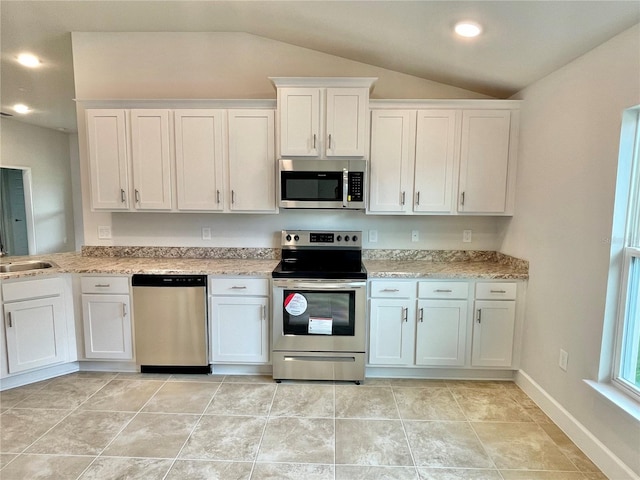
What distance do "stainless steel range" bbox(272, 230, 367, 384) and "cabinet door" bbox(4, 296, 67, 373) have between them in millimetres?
1779

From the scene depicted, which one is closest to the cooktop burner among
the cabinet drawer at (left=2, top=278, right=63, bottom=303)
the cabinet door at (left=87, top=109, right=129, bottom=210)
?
the cabinet door at (left=87, top=109, right=129, bottom=210)

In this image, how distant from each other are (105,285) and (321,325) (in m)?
1.81

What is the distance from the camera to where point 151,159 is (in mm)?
2863

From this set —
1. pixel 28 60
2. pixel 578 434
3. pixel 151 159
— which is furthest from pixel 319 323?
pixel 28 60

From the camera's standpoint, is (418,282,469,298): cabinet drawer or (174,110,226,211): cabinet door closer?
(418,282,469,298): cabinet drawer

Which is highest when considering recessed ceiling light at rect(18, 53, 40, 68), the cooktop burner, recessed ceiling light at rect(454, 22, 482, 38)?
recessed ceiling light at rect(18, 53, 40, 68)

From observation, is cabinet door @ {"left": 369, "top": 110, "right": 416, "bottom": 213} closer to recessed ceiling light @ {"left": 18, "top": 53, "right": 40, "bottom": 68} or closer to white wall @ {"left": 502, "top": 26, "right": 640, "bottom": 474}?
white wall @ {"left": 502, "top": 26, "right": 640, "bottom": 474}

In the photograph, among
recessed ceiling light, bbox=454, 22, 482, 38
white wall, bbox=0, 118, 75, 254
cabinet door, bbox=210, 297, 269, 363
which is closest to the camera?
recessed ceiling light, bbox=454, 22, 482, 38

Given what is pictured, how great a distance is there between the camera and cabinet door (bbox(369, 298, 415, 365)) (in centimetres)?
267

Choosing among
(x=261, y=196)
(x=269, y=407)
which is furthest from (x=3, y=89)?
(x=269, y=407)

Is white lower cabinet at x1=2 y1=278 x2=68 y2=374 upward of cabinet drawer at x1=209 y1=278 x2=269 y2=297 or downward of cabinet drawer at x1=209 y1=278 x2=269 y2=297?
downward

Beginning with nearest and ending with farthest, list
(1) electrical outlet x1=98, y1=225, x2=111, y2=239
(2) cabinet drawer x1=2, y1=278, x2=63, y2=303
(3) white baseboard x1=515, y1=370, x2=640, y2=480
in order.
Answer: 1. (3) white baseboard x1=515, y1=370, x2=640, y2=480
2. (2) cabinet drawer x1=2, y1=278, x2=63, y2=303
3. (1) electrical outlet x1=98, y1=225, x2=111, y2=239

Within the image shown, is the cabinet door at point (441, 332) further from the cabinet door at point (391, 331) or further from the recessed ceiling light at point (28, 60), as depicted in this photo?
the recessed ceiling light at point (28, 60)

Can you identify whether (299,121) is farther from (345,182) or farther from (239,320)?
(239,320)
